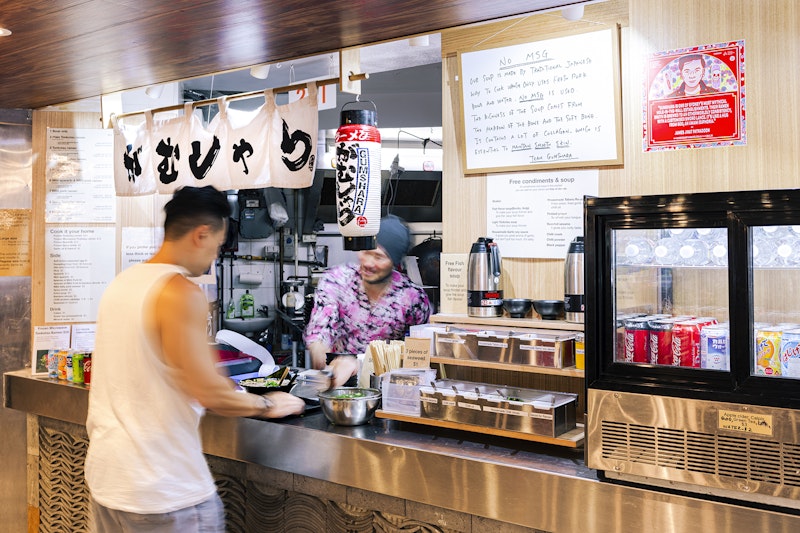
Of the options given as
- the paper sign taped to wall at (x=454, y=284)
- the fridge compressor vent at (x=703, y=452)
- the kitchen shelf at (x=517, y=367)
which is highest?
the paper sign taped to wall at (x=454, y=284)

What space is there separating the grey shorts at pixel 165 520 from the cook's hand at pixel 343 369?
1.32m

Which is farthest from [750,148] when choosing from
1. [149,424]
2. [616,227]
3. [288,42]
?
[149,424]

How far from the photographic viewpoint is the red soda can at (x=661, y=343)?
2.49m

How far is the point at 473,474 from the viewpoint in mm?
2674

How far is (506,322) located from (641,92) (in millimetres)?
1112

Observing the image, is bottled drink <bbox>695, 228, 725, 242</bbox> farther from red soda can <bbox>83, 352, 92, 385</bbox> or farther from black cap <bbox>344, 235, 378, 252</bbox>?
red soda can <bbox>83, 352, 92, 385</bbox>

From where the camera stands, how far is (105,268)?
507cm

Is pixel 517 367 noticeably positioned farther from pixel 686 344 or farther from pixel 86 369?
pixel 86 369

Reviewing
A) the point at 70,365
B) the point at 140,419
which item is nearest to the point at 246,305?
the point at 70,365

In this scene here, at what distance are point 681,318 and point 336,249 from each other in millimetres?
7366

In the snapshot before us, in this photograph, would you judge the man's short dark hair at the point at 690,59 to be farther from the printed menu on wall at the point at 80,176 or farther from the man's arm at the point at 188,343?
the printed menu on wall at the point at 80,176

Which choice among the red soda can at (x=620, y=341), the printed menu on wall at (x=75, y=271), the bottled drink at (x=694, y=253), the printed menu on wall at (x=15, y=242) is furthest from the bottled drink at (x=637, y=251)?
the printed menu on wall at (x=15, y=242)

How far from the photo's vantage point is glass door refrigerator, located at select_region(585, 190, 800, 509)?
2.21 metres

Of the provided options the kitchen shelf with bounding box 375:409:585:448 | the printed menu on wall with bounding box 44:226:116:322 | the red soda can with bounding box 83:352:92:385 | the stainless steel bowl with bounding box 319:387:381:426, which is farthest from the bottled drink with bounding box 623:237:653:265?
the printed menu on wall with bounding box 44:226:116:322
